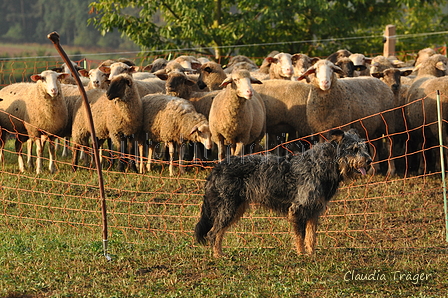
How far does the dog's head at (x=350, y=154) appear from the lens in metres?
5.31

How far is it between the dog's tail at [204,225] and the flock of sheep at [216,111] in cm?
396

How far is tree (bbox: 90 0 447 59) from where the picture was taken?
18.7 m

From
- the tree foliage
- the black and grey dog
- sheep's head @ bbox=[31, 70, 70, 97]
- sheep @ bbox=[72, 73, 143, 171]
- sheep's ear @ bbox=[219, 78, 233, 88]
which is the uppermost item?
the tree foliage

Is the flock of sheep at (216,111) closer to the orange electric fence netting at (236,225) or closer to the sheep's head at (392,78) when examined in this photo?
the sheep's head at (392,78)

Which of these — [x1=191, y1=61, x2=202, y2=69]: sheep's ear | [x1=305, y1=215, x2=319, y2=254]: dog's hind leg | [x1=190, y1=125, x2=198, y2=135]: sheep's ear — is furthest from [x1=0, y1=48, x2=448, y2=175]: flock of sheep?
[x1=305, y1=215, x2=319, y2=254]: dog's hind leg

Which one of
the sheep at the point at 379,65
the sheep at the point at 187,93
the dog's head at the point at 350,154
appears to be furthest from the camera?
the sheep at the point at 379,65

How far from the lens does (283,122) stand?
35.8 ft

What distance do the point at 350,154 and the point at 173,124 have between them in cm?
529

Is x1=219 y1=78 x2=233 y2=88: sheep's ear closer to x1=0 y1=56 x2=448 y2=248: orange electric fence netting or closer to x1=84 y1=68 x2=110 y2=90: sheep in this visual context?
x1=0 y1=56 x2=448 y2=248: orange electric fence netting

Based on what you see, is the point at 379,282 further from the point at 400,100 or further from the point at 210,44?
the point at 210,44

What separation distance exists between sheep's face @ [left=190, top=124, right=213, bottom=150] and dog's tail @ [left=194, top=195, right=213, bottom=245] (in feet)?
14.5

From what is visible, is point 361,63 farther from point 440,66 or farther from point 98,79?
point 98,79

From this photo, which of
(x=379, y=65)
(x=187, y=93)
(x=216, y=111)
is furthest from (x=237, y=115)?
(x=379, y=65)

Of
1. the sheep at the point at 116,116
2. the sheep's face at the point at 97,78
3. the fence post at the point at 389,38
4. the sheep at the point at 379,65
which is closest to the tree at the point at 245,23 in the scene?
the fence post at the point at 389,38
